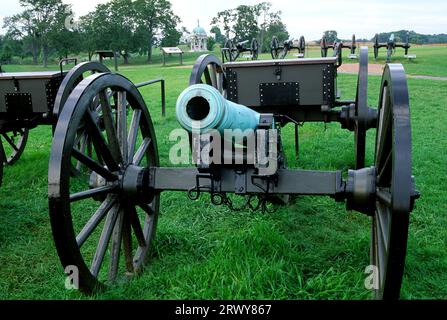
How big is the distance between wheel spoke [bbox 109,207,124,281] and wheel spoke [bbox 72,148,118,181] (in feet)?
0.79

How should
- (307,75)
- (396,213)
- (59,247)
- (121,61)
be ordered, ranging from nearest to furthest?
(396,213), (59,247), (307,75), (121,61)

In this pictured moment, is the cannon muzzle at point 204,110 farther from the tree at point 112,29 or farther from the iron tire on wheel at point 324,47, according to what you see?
the tree at point 112,29

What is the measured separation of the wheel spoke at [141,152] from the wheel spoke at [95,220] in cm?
35

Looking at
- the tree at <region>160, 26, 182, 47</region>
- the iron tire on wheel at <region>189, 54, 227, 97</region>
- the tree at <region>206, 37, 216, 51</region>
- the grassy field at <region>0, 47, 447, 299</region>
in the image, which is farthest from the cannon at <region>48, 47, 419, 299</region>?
the tree at <region>206, 37, 216, 51</region>

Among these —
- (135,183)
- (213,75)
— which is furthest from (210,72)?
(135,183)

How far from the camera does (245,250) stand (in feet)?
10.2

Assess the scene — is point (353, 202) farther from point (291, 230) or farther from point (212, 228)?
point (212, 228)

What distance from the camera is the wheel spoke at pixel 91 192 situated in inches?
98.9

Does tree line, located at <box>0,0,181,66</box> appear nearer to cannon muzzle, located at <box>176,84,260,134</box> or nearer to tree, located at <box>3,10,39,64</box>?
tree, located at <box>3,10,39,64</box>

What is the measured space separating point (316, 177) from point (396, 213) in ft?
2.68

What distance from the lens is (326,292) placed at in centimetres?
263

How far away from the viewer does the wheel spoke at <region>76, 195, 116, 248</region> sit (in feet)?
8.22

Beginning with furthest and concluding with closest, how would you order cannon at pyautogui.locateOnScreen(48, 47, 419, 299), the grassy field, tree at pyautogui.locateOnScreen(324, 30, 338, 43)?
tree at pyautogui.locateOnScreen(324, 30, 338, 43) → the grassy field → cannon at pyautogui.locateOnScreen(48, 47, 419, 299)
